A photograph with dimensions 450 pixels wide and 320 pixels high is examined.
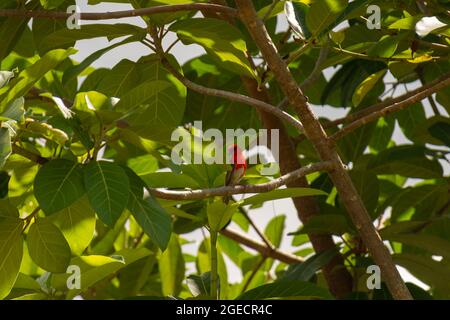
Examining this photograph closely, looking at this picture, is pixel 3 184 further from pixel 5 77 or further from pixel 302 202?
pixel 302 202

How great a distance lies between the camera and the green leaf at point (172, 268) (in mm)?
2105

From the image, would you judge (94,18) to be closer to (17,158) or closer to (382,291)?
(17,158)

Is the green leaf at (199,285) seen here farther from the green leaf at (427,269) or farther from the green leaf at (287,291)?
the green leaf at (427,269)

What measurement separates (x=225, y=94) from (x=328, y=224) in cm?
48

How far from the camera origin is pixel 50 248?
4.63ft

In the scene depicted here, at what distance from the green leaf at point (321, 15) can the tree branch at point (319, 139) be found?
7cm

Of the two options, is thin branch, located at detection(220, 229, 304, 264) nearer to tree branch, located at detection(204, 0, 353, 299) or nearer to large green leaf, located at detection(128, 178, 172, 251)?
tree branch, located at detection(204, 0, 353, 299)

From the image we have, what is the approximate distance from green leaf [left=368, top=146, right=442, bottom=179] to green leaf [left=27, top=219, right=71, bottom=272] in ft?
2.71

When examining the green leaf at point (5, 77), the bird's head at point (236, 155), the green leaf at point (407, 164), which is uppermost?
the green leaf at point (407, 164)

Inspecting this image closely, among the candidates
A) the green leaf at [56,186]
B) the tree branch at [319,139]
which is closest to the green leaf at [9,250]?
the green leaf at [56,186]

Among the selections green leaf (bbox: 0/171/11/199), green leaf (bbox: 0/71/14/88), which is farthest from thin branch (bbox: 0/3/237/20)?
green leaf (bbox: 0/171/11/199)

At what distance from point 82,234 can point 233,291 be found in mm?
923

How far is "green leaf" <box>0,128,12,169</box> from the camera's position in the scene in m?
1.10

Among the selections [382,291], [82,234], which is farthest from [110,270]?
[382,291]
